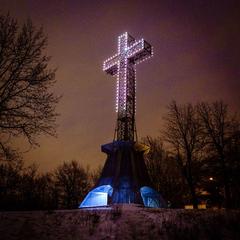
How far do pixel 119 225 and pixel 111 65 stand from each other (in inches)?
919

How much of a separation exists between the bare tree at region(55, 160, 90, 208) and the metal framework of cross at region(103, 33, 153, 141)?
32215 millimetres

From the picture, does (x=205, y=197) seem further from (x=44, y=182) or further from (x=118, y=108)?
(x=44, y=182)

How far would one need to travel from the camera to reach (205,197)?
52.6 meters

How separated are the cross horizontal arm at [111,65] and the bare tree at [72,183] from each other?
3286cm

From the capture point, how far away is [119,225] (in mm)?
15016

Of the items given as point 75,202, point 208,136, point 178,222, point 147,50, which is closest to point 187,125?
point 208,136

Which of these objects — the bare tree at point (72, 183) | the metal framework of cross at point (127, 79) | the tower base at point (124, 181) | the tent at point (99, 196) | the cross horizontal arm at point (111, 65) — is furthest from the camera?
the bare tree at point (72, 183)

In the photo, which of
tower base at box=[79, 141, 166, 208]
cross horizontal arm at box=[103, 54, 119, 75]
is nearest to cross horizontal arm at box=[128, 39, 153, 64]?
cross horizontal arm at box=[103, 54, 119, 75]

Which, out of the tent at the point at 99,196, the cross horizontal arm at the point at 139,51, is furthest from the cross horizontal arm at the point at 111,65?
the tent at the point at 99,196

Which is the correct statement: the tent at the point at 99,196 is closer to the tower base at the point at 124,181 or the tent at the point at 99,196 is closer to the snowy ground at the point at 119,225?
the tower base at the point at 124,181

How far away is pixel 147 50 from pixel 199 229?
879 inches

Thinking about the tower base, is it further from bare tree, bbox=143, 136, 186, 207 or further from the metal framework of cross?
bare tree, bbox=143, 136, 186, 207

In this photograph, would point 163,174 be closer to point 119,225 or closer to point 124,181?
point 124,181

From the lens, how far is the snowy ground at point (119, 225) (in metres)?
13.7
